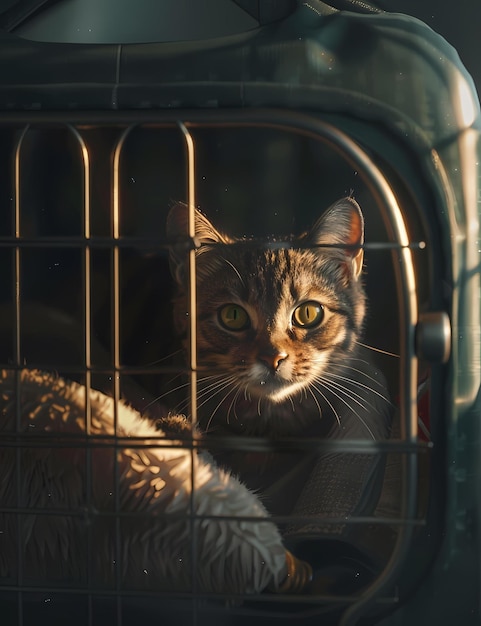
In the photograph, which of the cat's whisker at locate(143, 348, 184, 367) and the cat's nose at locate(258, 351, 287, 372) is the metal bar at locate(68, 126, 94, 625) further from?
the cat's nose at locate(258, 351, 287, 372)

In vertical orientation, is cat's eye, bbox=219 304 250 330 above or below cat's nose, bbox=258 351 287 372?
above

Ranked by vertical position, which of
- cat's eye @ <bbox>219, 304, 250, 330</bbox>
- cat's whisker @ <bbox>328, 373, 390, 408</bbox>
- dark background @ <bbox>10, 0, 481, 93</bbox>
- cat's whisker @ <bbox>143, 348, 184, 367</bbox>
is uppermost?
dark background @ <bbox>10, 0, 481, 93</bbox>

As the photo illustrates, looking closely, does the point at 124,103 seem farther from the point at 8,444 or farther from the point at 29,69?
the point at 8,444

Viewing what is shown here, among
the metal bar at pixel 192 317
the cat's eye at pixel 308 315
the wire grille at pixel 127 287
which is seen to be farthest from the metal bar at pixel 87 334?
the cat's eye at pixel 308 315

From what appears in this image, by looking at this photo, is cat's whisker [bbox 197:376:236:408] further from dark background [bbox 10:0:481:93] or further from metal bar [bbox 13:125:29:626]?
dark background [bbox 10:0:481:93]

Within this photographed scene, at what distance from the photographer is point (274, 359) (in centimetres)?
81

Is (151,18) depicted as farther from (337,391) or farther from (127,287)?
(337,391)

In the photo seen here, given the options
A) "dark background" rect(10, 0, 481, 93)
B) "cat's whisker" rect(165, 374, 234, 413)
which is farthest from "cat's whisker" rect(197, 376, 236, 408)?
"dark background" rect(10, 0, 481, 93)

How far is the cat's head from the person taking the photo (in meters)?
0.81

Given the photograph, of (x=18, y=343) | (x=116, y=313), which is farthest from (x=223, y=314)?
(x=18, y=343)

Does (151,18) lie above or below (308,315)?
above

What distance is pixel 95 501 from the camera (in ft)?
2.76

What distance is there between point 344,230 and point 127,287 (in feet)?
0.76

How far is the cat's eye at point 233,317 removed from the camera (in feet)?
2.68
